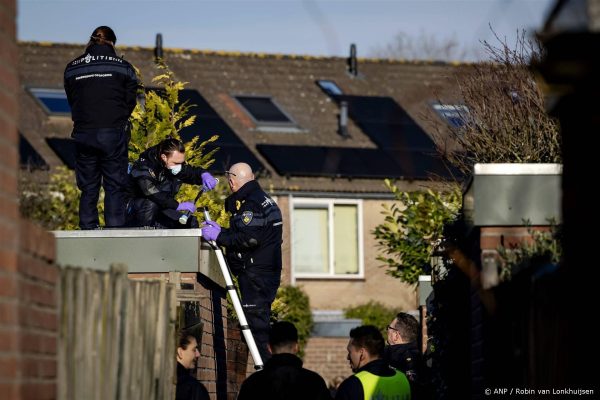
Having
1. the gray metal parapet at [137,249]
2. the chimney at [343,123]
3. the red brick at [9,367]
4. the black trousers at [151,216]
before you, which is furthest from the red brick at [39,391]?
the chimney at [343,123]

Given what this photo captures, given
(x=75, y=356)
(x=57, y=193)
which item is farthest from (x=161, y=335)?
(x=57, y=193)

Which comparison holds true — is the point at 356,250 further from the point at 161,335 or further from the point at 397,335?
the point at 161,335

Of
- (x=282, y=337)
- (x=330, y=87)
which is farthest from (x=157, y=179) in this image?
(x=330, y=87)

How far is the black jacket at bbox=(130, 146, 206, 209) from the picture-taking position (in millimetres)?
10891

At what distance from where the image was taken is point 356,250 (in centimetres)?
3144

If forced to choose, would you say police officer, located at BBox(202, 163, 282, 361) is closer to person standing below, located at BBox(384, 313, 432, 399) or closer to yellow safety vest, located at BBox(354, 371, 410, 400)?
person standing below, located at BBox(384, 313, 432, 399)

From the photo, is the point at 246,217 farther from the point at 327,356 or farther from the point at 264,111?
the point at 264,111

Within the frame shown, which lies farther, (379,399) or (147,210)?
(147,210)

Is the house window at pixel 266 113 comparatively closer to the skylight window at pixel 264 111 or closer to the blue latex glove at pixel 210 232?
the skylight window at pixel 264 111

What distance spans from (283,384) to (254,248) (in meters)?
3.34

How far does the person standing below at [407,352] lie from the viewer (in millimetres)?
10758

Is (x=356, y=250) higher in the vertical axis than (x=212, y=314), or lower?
higher

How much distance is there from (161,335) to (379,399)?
1832mm

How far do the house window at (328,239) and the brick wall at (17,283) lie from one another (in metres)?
25.4
